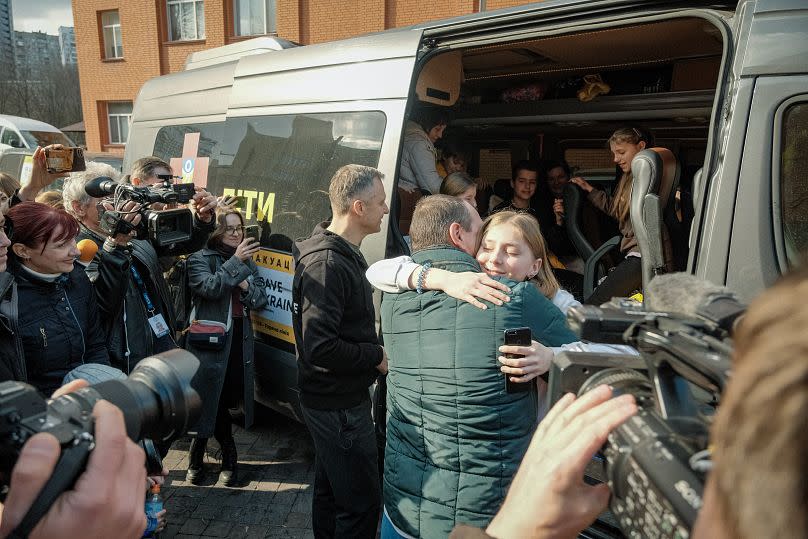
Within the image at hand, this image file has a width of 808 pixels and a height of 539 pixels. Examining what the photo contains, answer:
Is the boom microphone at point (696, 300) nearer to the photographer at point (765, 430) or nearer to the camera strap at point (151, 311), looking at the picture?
the photographer at point (765, 430)

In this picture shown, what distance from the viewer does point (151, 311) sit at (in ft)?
9.75

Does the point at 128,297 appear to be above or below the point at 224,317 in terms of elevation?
above

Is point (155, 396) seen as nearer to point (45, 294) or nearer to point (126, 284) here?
point (45, 294)

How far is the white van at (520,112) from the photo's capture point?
1895 mm

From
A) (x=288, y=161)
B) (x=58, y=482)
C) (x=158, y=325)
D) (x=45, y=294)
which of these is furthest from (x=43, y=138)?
(x=58, y=482)

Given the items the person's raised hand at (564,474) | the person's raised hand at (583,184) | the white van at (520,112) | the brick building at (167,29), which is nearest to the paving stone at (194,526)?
the white van at (520,112)

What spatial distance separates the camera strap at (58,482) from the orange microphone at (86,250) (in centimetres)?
206

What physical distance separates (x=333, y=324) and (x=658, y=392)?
1.67 m

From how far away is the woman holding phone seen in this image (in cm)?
338

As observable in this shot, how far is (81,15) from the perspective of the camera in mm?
18922

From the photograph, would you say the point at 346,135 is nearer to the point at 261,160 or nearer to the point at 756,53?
the point at 261,160

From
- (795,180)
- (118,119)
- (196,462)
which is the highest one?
(118,119)

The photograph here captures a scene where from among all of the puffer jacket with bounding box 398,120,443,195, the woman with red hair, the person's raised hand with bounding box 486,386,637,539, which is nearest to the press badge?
the woman with red hair

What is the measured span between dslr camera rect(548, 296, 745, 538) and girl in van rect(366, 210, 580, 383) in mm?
608
